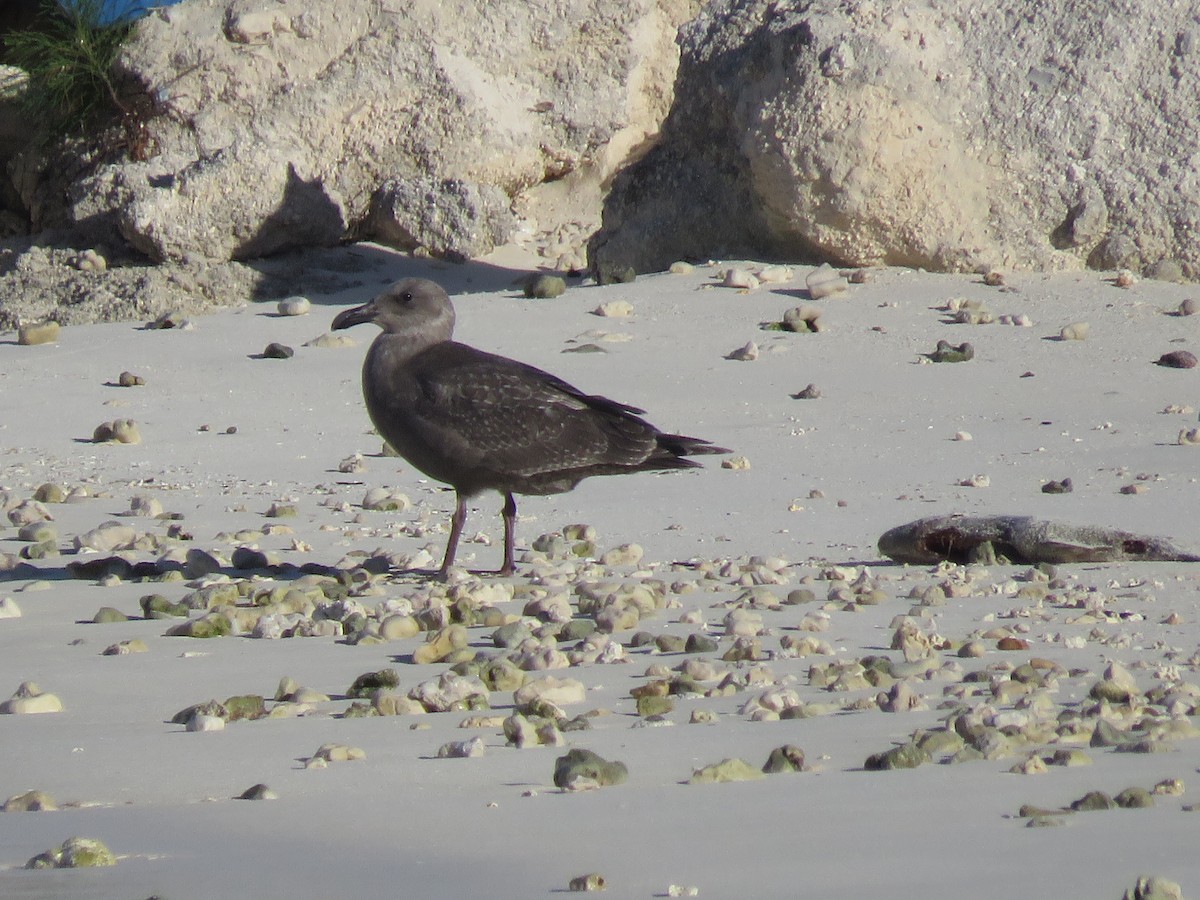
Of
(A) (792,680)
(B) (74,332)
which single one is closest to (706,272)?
(B) (74,332)

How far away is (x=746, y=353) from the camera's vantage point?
347 inches

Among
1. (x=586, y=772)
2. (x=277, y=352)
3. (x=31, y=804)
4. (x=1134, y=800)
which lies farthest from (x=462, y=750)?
(x=277, y=352)

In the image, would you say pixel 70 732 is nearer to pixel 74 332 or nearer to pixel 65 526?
pixel 65 526

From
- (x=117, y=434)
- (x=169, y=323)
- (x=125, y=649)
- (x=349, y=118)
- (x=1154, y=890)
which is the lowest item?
(x=117, y=434)

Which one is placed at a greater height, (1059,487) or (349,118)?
(349,118)

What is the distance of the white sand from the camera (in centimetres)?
254

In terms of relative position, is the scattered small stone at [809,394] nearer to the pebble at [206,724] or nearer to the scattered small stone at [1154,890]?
the pebble at [206,724]

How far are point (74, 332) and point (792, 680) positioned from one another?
23.4ft

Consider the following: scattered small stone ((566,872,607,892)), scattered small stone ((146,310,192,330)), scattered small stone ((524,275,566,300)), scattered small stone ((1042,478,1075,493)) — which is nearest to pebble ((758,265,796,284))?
scattered small stone ((524,275,566,300))

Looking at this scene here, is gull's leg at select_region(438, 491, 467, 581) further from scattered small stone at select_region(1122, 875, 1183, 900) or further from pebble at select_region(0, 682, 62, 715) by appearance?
scattered small stone at select_region(1122, 875, 1183, 900)

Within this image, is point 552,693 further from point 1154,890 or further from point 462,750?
point 1154,890

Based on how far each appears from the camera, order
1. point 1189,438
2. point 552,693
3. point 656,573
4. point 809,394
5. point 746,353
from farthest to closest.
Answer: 1. point 746,353
2. point 809,394
3. point 1189,438
4. point 656,573
5. point 552,693

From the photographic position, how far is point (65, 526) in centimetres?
650

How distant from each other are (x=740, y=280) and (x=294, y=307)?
2.47 metres
